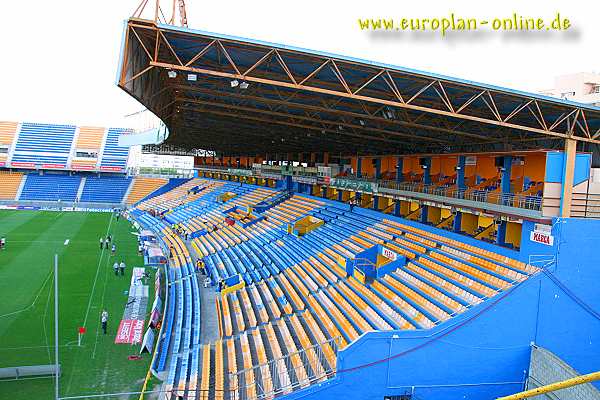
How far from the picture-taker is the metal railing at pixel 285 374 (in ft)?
33.3

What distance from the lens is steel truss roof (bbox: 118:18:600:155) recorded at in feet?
38.0

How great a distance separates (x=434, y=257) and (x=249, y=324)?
6.08m

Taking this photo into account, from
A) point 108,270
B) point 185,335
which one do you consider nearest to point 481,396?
point 185,335

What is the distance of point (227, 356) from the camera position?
42.1ft

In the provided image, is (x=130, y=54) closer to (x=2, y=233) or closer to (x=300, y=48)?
(x=300, y=48)

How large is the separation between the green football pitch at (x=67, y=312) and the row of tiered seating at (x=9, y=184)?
2062cm

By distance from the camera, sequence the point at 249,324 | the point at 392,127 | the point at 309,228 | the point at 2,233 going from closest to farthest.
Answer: the point at 249,324, the point at 392,127, the point at 309,228, the point at 2,233

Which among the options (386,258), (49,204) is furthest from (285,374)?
(49,204)

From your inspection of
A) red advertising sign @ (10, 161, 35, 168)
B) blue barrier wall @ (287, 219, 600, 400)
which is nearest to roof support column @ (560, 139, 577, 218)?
blue barrier wall @ (287, 219, 600, 400)

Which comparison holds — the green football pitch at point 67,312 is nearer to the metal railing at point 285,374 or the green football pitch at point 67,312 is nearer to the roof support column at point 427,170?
the metal railing at point 285,374

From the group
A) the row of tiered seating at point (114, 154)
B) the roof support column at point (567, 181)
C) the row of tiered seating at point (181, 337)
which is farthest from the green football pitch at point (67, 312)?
the row of tiered seating at point (114, 154)

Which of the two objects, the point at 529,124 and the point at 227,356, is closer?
the point at 227,356

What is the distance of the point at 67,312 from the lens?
16.4 meters

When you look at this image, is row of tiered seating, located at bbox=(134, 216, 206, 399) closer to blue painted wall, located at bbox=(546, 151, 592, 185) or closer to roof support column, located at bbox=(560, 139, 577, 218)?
roof support column, located at bbox=(560, 139, 577, 218)
